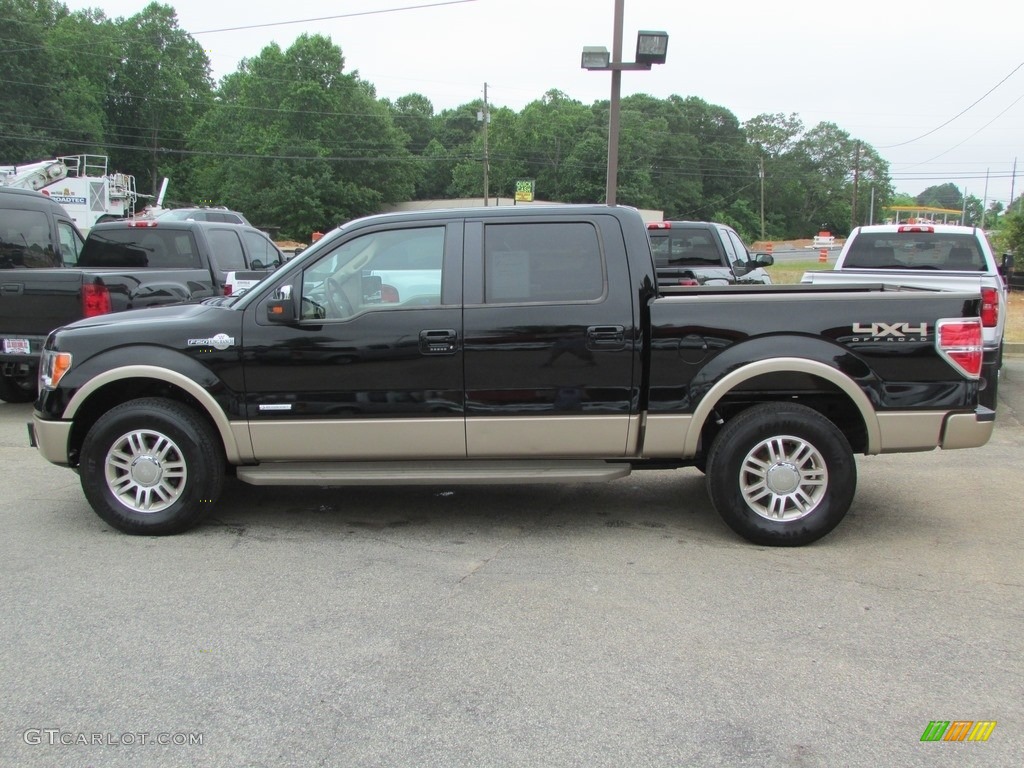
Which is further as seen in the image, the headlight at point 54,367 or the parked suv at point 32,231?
the parked suv at point 32,231

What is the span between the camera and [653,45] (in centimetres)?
1416

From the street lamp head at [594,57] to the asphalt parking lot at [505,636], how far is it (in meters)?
10.4

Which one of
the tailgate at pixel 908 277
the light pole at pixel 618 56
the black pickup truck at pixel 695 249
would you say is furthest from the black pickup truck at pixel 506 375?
the light pole at pixel 618 56

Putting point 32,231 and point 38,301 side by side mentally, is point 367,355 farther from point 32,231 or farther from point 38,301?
point 32,231

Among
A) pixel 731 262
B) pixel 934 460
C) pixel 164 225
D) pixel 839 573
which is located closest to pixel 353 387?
pixel 839 573

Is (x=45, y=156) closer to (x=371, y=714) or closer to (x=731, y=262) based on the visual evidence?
(x=731, y=262)

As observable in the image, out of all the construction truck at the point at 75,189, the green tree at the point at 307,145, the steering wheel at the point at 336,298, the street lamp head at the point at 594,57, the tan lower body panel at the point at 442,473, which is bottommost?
the tan lower body panel at the point at 442,473

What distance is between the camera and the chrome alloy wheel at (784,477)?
4.91 metres

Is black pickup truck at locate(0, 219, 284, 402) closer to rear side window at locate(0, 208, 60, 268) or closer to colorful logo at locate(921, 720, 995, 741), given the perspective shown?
rear side window at locate(0, 208, 60, 268)

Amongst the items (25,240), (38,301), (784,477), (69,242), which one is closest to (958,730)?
(784,477)

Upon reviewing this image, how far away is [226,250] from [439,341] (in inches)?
260

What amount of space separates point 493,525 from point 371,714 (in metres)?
2.31

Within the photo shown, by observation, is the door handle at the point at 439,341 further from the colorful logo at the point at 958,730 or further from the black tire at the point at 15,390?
the black tire at the point at 15,390

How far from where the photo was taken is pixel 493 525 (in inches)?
215
